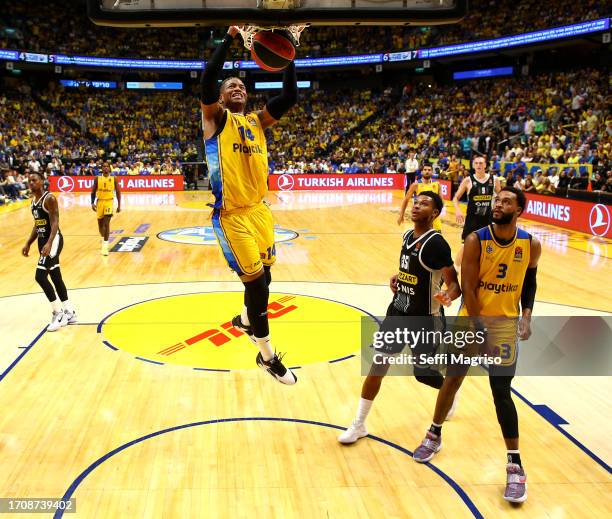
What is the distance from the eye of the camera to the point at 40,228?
6.96 metres

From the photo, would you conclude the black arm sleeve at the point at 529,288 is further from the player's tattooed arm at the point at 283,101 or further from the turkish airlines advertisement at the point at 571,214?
the turkish airlines advertisement at the point at 571,214

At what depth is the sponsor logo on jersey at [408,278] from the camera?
4.02 metres

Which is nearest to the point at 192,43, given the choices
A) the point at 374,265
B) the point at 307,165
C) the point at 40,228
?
the point at 307,165

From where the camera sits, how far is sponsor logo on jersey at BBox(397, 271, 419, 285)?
4.02 metres

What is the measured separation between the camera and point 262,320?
423 cm

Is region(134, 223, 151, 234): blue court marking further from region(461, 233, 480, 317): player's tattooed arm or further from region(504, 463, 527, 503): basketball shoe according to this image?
region(504, 463, 527, 503): basketball shoe

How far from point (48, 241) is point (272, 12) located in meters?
4.55

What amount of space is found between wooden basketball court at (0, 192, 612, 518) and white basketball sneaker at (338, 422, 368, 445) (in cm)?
7

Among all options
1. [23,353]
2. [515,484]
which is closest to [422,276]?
[515,484]

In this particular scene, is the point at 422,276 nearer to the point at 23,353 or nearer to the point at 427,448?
the point at 427,448

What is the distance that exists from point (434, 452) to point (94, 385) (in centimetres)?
308

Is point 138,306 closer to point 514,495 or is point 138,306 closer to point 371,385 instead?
point 371,385

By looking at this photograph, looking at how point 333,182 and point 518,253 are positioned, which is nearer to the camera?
point 518,253

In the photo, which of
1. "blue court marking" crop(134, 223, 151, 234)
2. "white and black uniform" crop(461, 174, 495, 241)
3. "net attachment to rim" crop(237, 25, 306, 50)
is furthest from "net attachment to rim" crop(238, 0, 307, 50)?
"blue court marking" crop(134, 223, 151, 234)
